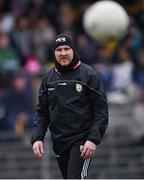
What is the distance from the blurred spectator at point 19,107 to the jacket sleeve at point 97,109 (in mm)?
6291

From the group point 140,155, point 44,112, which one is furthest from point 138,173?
point 44,112

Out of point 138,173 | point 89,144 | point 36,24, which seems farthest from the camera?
point 36,24

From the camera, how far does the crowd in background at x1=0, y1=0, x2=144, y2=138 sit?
52.1ft

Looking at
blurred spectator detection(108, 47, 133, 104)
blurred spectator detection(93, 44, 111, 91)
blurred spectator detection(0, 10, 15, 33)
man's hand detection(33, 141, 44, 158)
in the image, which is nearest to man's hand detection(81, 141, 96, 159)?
man's hand detection(33, 141, 44, 158)

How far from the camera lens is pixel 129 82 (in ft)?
53.9

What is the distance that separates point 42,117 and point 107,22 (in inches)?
216

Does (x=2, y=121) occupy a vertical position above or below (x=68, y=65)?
below

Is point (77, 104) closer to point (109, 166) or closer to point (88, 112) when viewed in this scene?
point (88, 112)

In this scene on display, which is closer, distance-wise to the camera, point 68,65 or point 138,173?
point 68,65

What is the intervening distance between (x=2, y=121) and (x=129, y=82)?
8.09 feet

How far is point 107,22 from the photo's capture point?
15.1 metres

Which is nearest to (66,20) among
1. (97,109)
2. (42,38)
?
(42,38)

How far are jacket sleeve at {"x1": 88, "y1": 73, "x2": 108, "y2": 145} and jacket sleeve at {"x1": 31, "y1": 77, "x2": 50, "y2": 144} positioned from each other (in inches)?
21.1

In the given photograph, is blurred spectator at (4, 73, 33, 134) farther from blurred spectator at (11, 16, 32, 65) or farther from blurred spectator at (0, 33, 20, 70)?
blurred spectator at (11, 16, 32, 65)
